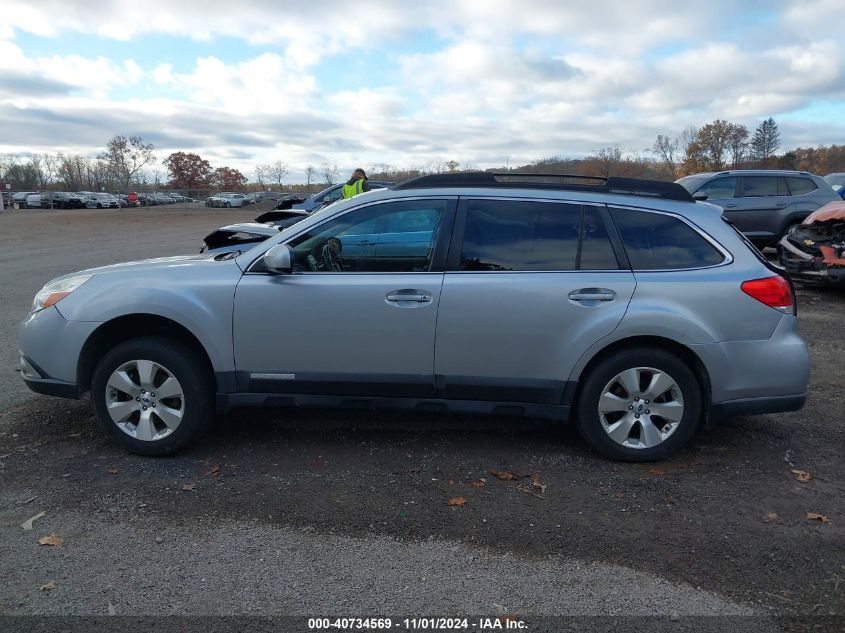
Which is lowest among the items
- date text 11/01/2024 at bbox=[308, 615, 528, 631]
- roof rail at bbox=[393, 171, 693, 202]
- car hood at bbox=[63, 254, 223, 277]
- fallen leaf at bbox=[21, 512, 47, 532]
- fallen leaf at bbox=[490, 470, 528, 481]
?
date text 11/01/2024 at bbox=[308, 615, 528, 631]

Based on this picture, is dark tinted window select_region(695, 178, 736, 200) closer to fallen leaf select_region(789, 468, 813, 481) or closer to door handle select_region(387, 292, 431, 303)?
fallen leaf select_region(789, 468, 813, 481)

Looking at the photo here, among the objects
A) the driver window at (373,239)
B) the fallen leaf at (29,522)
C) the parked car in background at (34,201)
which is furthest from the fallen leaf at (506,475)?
the parked car in background at (34,201)

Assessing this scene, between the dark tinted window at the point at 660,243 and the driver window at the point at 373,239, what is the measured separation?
1.20 metres

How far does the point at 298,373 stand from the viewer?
442 centimetres

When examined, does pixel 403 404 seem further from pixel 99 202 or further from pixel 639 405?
pixel 99 202

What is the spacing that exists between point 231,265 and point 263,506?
158cm

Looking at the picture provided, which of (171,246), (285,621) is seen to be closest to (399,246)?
(285,621)

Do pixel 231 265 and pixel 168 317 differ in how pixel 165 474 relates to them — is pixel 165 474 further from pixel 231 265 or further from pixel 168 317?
pixel 231 265

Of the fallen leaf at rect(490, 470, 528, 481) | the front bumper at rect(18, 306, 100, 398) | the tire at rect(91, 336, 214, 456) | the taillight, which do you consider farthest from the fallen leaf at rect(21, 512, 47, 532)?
the taillight

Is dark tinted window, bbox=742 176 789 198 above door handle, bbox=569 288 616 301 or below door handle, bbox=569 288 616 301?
above

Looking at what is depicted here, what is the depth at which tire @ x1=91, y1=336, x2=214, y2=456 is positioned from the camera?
4.38 m

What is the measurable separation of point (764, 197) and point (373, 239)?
10992 millimetres

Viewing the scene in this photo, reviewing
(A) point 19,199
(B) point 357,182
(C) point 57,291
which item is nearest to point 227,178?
(A) point 19,199

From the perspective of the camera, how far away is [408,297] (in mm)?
4293
